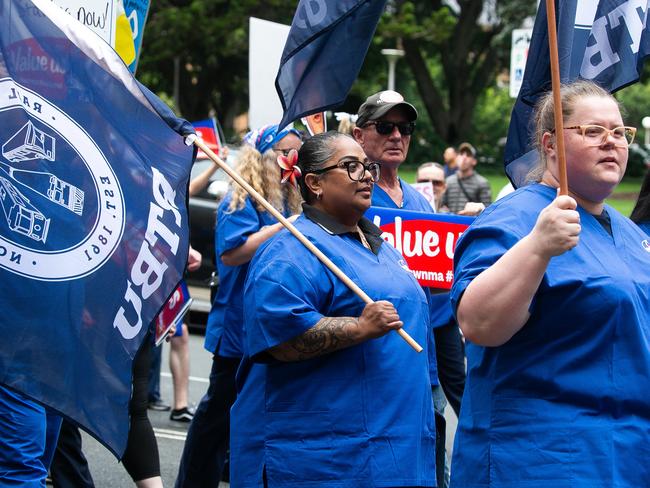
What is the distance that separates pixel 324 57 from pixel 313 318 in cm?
141

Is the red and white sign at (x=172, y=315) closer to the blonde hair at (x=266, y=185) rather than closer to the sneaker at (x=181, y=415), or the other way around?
the blonde hair at (x=266, y=185)

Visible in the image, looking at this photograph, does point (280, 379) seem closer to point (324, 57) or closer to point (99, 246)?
point (99, 246)

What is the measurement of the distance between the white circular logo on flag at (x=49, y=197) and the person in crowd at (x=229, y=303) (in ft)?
6.18

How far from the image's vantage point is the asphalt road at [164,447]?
686 centimetres

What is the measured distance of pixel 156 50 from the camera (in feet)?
99.1

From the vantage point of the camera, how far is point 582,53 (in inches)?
205

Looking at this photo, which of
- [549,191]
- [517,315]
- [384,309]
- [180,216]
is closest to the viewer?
[517,315]

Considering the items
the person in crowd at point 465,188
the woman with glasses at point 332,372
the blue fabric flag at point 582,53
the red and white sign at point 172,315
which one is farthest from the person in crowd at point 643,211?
the person in crowd at point 465,188

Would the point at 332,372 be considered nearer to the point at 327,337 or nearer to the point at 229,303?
the point at 327,337

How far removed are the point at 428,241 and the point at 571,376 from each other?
8.87ft

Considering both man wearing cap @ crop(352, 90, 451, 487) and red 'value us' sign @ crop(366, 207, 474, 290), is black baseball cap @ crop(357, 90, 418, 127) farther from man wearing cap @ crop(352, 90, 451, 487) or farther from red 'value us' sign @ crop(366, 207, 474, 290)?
red 'value us' sign @ crop(366, 207, 474, 290)

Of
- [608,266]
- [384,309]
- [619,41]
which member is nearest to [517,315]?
[608,266]

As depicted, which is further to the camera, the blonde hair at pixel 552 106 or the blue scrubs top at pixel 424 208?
the blue scrubs top at pixel 424 208

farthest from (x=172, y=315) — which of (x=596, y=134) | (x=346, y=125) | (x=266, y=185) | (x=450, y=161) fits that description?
(x=450, y=161)
